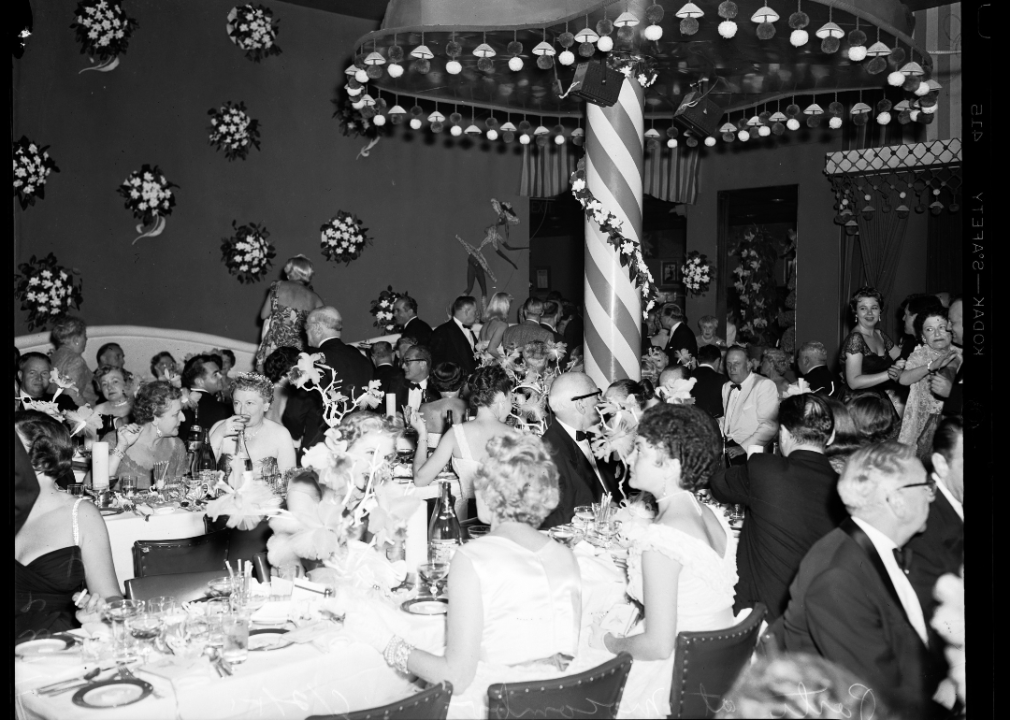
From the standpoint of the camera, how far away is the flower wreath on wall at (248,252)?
9555 millimetres

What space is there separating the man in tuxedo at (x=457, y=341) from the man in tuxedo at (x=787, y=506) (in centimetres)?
569

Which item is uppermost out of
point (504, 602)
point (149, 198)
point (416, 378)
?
point (149, 198)

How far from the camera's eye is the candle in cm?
488

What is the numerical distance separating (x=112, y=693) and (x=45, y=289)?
6676mm

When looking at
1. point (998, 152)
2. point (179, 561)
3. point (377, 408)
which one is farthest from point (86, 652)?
point (377, 408)

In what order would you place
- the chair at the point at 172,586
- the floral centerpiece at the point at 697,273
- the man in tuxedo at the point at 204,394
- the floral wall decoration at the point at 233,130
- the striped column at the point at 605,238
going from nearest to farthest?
the chair at the point at 172,586, the striped column at the point at 605,238, the man in tuxedo at the point at 204,394, the floral wall decoration at the point at 233,130, the floral centerpiece at the point at 697,273

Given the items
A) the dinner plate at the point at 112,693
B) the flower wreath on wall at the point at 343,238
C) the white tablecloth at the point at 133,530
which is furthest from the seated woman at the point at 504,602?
the flower wreath on wall at the point at 343,238

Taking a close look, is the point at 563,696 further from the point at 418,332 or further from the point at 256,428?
the point at 418,332

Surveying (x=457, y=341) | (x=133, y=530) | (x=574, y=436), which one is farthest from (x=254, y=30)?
(x=574, y=436)

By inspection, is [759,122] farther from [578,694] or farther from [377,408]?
[578,694]

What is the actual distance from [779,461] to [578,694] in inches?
52.0

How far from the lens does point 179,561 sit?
11.9 feet

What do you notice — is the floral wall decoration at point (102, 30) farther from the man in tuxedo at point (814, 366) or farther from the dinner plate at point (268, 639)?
the dinner plate at point (268, 639)

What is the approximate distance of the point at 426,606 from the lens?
3.19 meters
